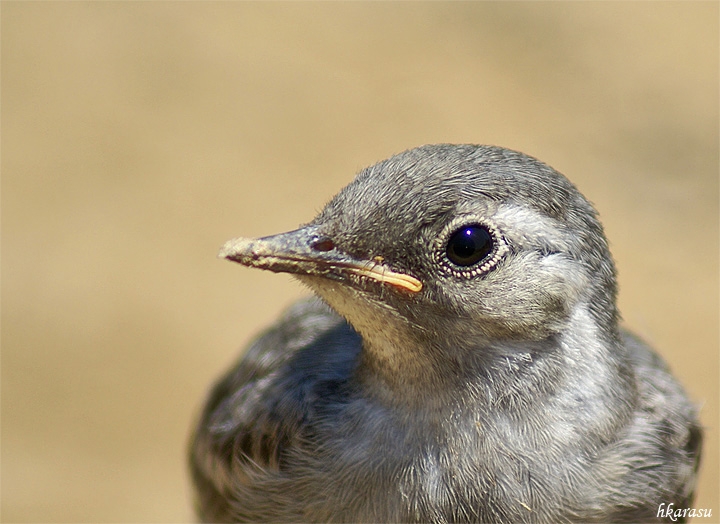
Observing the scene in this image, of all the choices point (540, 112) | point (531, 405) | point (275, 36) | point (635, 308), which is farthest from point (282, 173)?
point (531, 405)

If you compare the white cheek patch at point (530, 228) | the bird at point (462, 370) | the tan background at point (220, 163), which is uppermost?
the tan background at point (220, 163)

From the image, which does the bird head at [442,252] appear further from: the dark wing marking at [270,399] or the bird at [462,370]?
the dark wing marking at [270,399]

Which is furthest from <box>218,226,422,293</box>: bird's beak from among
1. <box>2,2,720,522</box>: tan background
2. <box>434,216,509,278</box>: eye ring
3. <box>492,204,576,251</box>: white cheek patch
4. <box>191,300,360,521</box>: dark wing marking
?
<box>2,2,720,522</box>: tan background

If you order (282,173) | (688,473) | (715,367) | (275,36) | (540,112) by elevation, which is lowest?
(688,473)

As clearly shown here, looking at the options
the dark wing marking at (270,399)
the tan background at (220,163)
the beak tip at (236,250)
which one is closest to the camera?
the beak tip at (236,250)

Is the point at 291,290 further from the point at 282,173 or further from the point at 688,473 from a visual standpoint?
the point at 688,473

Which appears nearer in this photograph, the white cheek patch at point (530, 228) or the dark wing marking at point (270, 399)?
the white cheek patch at point (530, 228)

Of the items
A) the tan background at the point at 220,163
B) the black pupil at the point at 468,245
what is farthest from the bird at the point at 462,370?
→ the tan background at the point at 220,163
